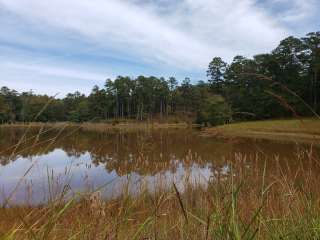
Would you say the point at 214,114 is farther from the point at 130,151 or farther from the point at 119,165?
the point at 130,151

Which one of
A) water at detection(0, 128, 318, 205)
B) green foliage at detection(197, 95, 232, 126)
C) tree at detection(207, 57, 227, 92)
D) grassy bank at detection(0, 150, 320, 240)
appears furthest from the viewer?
tree at detection(207, 57, 227, 92)

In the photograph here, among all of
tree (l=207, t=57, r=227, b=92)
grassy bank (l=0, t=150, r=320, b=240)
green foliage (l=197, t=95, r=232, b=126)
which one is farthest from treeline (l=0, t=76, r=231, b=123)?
tree (l=207, t=57, r=227, b=92)

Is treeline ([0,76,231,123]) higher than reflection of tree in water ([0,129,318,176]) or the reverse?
higher

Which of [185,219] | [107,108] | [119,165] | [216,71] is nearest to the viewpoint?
[185,219]

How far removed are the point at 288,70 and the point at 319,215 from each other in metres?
61.6

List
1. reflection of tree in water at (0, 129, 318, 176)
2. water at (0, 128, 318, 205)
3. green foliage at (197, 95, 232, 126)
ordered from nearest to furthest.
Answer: water at (0, 128, 318, 205), reflection of tree in water at (0, 129, 318, 176), green foliage at (197, 95, 232, 126)

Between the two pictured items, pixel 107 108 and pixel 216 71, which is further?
pixel 216 71

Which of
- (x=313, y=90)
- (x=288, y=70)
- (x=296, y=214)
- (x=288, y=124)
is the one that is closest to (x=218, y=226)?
(x=296, y=214)

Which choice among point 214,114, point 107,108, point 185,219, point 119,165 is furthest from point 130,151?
point 214,114

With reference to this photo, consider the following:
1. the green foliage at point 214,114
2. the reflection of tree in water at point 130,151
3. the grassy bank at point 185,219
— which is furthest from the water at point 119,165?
the green foliage at point 214,114

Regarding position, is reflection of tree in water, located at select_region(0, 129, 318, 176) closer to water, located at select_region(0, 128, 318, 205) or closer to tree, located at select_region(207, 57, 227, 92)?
water, located at select_region(0, 128, 318, 205)

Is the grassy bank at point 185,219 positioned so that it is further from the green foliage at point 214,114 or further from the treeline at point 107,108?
the green foliage at point 214,114

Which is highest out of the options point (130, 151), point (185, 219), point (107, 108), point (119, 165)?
point (107, 108)

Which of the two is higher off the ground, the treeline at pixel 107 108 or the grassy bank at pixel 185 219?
the treeline at pixel 107 108
